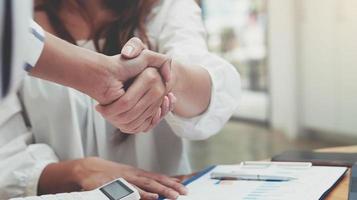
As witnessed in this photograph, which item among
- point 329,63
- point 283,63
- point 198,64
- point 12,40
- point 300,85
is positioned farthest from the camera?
point 283,63

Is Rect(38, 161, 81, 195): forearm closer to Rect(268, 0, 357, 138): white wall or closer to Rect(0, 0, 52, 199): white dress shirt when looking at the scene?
Rect(0, 0, 52, 199): white dress shirt

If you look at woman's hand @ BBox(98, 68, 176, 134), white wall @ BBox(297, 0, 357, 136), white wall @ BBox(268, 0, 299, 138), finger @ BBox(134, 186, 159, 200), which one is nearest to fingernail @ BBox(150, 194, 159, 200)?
finger @ BBox(134, 186, 159, 200)

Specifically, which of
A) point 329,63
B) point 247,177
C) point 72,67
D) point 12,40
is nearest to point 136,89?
point 72,67

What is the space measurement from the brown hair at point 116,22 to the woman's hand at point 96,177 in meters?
0.25

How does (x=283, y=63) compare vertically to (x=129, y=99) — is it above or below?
below

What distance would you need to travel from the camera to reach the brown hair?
0.96 m

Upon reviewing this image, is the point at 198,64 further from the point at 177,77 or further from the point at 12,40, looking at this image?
the point at 12,40

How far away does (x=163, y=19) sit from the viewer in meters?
0.99

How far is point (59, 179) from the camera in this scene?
80 centimetres

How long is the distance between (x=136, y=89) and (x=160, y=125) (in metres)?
0.26

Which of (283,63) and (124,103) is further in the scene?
(283,63)

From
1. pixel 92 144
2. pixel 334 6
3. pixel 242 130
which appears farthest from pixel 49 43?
pixel 242 130

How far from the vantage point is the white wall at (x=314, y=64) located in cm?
316

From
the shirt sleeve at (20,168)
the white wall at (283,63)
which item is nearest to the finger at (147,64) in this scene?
the shirt sleeve at (20,168)
